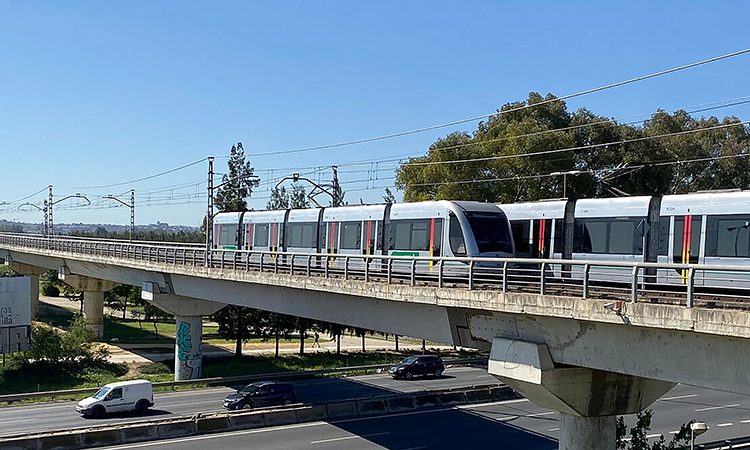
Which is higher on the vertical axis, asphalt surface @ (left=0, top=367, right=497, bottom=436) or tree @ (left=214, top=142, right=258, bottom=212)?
tree @ (left=214, top=142, right=258, bottom=212)

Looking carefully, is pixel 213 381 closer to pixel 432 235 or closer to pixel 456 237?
pixel 432 235

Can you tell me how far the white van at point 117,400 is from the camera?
3269cm

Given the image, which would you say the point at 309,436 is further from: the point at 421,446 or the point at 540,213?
the point at 540,213

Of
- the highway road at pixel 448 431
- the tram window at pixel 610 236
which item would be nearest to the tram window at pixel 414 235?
the tram window at pixel 610 236

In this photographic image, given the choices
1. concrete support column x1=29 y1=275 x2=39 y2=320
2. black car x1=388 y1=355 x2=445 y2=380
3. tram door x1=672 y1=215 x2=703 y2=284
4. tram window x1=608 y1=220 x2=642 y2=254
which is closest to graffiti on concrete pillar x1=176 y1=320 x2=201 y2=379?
black car x1=388 y1=355 x2=445 y2=380

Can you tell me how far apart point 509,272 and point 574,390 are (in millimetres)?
5808

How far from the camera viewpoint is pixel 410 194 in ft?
182

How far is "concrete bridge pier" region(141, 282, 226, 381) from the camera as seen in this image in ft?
140

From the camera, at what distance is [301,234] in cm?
3691

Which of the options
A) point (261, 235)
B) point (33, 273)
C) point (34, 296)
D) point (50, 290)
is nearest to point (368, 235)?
point (261, 235)

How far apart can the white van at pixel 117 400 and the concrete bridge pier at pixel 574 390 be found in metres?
20.3

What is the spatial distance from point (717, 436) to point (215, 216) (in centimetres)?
3018

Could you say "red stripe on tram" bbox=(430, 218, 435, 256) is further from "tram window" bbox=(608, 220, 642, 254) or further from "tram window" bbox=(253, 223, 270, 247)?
"tram window" bbox=(253, 223, 270, 247)

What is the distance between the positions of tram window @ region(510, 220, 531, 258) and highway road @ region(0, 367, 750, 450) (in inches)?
273
